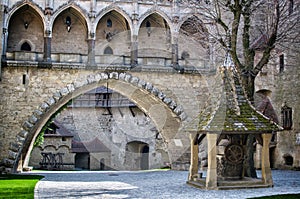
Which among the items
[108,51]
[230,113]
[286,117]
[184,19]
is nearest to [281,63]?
[286,117]

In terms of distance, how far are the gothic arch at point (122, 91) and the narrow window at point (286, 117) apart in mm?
4425

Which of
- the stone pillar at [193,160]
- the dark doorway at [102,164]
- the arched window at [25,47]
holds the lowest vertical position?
the dark doorway at [102,164]

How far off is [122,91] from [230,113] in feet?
33.2

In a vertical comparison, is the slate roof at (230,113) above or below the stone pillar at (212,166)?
above

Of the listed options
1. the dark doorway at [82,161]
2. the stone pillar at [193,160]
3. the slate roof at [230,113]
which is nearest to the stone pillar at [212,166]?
the slate roof at [230,113]

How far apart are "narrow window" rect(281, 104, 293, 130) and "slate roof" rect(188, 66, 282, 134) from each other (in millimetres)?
8348

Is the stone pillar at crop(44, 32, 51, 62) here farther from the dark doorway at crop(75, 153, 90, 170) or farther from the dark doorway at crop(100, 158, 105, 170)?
the dark doorway at crop(75, 153, 90, 170)

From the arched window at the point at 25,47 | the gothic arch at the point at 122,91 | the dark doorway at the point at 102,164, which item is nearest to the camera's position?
the gothic arch at the point at 122,91

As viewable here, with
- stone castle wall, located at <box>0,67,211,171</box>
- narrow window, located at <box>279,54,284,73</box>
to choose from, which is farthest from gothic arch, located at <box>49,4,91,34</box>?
narrow window, located at <box>279,54,284,73</box>

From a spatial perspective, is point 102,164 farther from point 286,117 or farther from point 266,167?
point 266,167

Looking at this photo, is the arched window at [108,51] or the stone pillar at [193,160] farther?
the arched window at [108,51]

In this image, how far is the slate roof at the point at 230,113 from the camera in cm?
998

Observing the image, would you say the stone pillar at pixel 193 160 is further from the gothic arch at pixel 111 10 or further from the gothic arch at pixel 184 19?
the gothic arch at pixel 184 19

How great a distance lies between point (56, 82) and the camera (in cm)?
1712
